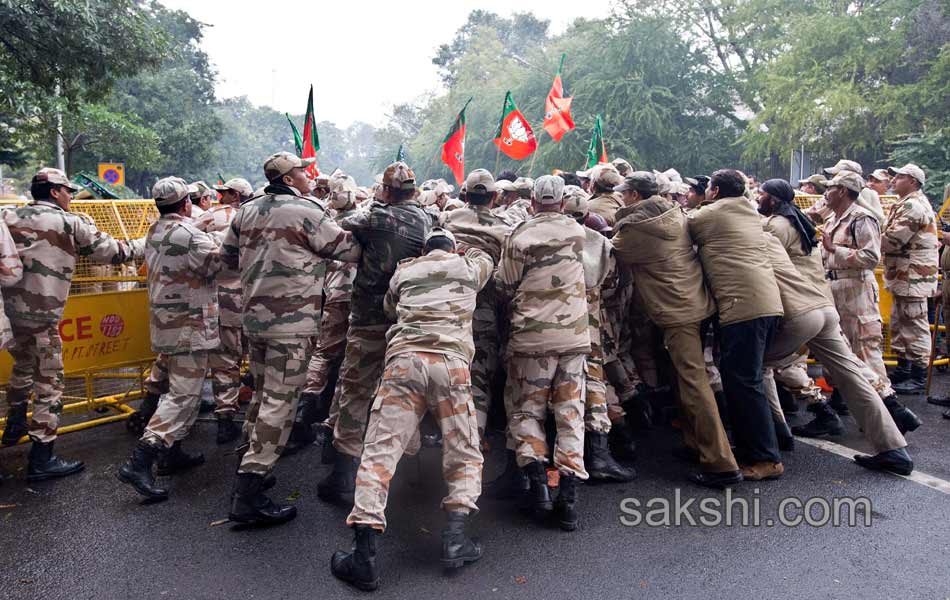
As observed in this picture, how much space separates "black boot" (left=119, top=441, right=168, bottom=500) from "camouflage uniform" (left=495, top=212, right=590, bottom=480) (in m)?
2.36

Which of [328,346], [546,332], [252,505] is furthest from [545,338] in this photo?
[328,346]

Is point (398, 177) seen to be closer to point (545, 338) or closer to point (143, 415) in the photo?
point (545, 338)

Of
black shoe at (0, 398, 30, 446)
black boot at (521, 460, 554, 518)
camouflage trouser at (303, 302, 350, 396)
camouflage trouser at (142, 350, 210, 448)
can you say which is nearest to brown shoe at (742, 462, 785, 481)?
black boot at (521, 460, 554, 518)

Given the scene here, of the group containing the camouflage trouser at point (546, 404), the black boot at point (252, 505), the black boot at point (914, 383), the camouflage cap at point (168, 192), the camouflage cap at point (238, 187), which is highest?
the camouflage cap at point (238, 187)

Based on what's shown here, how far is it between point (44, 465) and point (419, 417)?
3.05 meters

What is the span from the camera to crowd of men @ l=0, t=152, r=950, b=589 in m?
4.02

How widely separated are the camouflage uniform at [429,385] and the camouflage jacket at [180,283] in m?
1.75

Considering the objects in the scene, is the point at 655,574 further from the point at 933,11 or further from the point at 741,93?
the point at 741,93

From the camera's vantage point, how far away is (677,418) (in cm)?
625

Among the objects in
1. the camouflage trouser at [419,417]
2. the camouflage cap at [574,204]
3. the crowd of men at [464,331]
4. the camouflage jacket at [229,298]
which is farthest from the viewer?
the camouflage jacket at [229,298]

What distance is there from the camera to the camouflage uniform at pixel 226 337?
5.93 meters

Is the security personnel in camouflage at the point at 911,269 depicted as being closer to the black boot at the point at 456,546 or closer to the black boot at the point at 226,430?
the black boot at the point at 456,546

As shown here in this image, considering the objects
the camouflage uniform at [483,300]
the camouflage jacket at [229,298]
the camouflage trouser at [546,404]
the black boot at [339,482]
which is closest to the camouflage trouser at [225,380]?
the camouflage jacket at [229,298]

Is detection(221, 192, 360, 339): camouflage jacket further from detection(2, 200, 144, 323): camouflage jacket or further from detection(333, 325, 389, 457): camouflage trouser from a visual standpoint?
detection(2, 200, 144, 323): camouflage jacket
